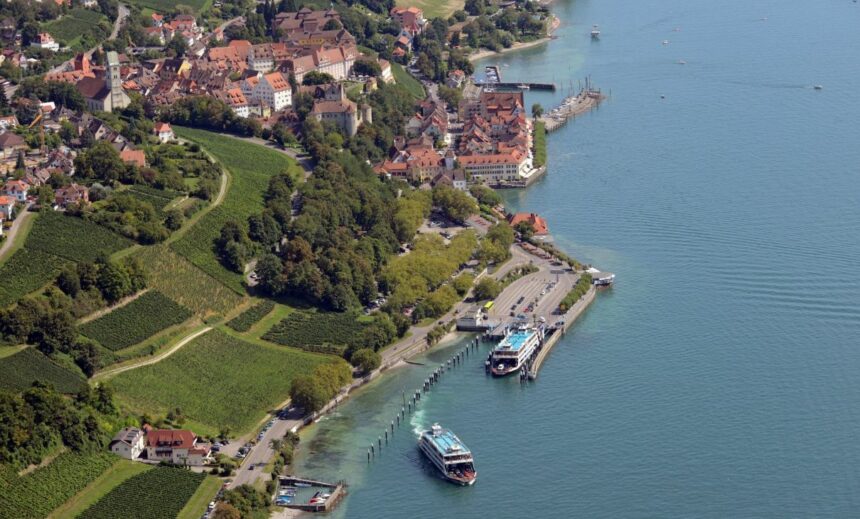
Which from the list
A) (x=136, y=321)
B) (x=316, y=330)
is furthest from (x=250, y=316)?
(x=136, y=321)

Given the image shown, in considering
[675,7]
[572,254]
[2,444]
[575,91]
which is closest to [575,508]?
[2,444]

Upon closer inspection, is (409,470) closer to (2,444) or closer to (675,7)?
(2,444)

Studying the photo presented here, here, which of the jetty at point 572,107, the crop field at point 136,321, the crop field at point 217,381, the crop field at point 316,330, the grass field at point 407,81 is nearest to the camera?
the crop field at point 217,381

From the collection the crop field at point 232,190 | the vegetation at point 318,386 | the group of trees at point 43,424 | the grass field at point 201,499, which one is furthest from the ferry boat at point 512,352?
the group of trees at point 43,424

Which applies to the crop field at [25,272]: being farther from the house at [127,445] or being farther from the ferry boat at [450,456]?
the ferry boat at [450,456]

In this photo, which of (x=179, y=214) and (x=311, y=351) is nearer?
(x=311, y=351)
